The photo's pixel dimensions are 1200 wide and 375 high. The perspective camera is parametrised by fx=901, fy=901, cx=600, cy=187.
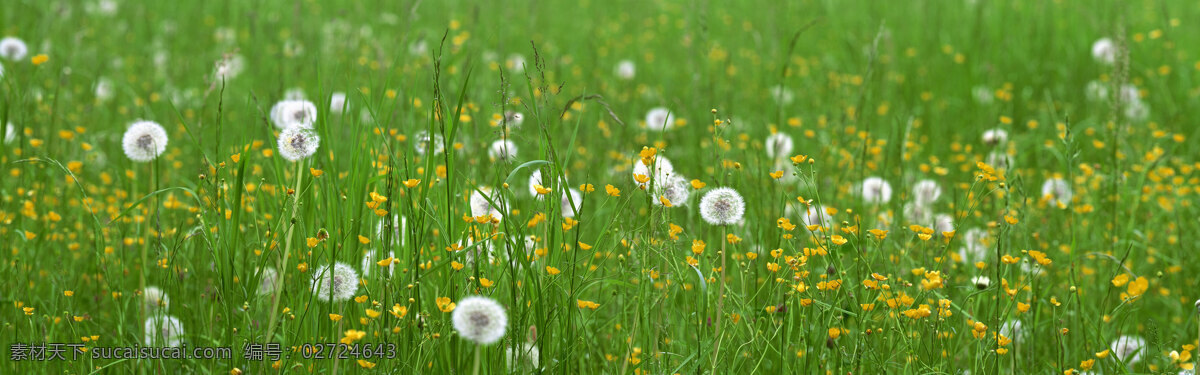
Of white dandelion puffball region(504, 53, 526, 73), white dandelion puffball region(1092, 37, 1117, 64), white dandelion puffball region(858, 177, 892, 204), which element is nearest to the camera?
white dandelion puffball region(858, 177, 892, 204)

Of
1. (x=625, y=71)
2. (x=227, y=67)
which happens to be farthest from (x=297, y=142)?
(x=625, y=71)

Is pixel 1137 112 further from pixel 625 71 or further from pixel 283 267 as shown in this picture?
pixel 283 267

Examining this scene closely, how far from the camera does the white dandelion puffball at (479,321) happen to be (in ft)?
4.88

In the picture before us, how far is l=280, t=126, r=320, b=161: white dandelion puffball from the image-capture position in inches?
79.7

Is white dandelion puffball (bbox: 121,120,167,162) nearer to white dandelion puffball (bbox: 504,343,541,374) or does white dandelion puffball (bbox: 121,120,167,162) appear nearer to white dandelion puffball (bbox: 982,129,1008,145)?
white dandelion puffball (bbox: 504,343,541,374)

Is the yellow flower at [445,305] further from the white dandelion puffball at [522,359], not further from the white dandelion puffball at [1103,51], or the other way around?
the white dandelion puffball at [1103,51]

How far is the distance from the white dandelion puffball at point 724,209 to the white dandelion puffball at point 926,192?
154cm

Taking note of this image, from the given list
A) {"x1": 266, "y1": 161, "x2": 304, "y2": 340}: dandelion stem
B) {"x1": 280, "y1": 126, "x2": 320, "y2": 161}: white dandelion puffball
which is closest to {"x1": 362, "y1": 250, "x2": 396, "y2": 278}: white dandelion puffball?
{"x1": 266, "y1": 161, "x2": 304, "y2": 340}: dandelion stem

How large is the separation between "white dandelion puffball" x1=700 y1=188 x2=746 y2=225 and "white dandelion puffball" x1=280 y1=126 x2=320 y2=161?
2.93ft

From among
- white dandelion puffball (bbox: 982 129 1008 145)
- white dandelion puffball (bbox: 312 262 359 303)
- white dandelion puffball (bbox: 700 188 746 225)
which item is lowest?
white dandelion puffball (bbox: 312 262 359 303)

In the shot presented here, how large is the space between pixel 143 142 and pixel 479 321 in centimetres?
129

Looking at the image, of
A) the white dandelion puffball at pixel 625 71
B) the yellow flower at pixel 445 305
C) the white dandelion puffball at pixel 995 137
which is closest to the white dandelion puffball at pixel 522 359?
the yellow flower at pixel 445 305

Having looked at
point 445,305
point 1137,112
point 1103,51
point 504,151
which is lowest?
point 445,305

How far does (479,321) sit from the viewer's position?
4.92 feet
